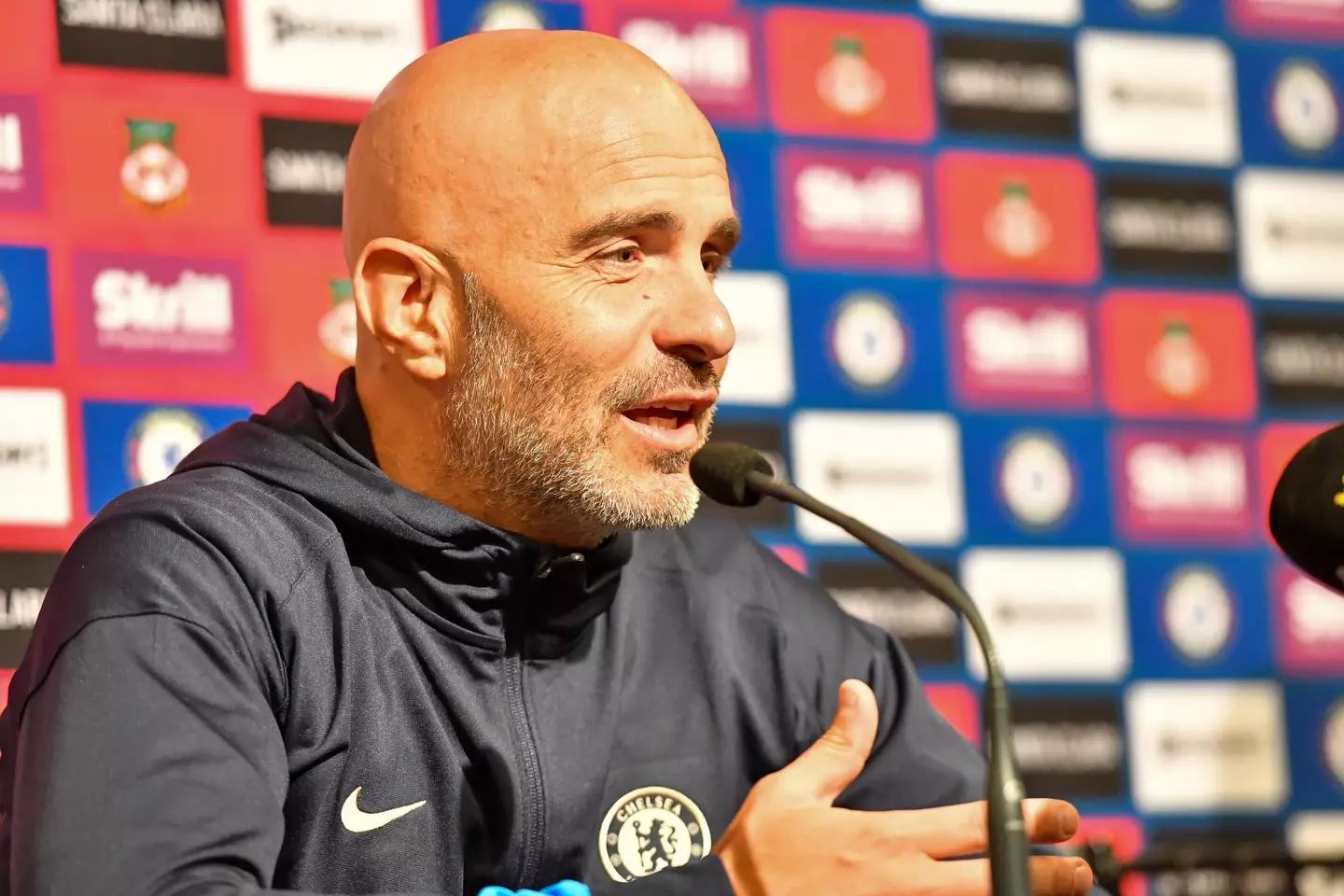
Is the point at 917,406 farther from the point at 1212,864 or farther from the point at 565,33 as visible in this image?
the point at 565,33

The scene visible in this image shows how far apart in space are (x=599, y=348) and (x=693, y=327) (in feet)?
0.33

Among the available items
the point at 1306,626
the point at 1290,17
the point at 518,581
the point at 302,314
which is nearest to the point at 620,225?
the point at 518,581

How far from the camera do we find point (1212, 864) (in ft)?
9.21

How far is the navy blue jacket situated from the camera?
1356mm

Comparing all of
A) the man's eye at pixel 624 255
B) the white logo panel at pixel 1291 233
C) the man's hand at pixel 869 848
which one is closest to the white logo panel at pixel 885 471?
the white logo panel at pixel 1291 233

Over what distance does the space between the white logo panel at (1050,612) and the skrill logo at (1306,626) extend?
32cm

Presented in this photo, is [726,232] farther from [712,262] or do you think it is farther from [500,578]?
[500,578]

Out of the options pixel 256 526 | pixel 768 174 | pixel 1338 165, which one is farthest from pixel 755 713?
pixel 1338 165

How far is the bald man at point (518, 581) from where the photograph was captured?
4.88ft

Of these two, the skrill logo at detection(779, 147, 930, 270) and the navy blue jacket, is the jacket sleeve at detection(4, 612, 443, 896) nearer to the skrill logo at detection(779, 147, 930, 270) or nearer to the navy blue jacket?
the navy blue jacket

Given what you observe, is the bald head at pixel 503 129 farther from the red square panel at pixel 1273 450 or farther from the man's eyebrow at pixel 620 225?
the red square panel at pixel 1273 450

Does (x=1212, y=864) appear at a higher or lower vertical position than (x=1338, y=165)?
lower

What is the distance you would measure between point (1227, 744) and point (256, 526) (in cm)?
201

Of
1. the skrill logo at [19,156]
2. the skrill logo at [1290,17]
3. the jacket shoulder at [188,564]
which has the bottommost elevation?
the jacket shoulder at [188,564]
